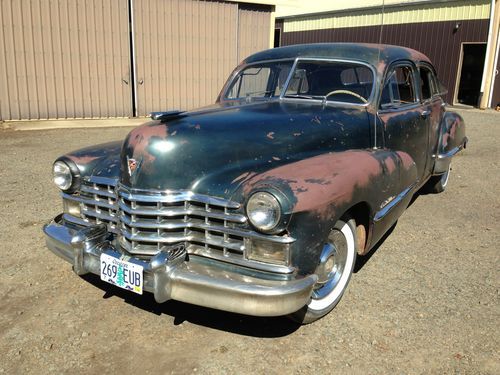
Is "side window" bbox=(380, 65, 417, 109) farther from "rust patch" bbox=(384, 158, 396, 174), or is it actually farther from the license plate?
the license plate

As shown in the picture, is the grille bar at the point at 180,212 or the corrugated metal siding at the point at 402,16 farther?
the corrugated metal siding at the point at 402,16

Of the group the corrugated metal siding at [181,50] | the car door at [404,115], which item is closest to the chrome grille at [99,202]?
the car door at [404,115]

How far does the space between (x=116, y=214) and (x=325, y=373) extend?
1627 millimetres

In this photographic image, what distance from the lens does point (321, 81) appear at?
410 centimetres

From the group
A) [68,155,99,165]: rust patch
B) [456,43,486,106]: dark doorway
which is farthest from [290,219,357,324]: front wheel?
[456,43,486,106]: dark doorway

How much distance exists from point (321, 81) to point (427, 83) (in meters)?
1.83

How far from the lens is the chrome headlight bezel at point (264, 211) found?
8.11 ft

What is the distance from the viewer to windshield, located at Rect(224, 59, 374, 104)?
3.97 metres

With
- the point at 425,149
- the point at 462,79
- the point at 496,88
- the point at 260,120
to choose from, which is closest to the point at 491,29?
the point at 496,88

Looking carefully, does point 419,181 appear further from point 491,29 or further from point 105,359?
point 491,29

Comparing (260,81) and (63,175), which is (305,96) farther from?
(63,175)

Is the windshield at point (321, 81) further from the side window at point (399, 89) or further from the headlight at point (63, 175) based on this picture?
the headlight at point (63, 175)

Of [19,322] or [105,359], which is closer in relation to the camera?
[105,359]

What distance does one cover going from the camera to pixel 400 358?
2.66 meters
